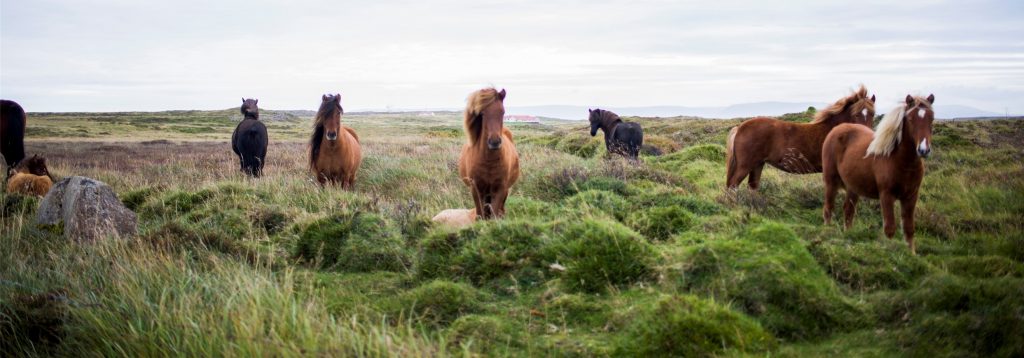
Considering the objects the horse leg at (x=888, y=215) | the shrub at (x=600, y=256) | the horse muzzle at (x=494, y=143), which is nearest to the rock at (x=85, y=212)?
the horse muzzle at (x=494, y=143)

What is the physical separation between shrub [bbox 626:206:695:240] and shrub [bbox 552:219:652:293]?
1161mm

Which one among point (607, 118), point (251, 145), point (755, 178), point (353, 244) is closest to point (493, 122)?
point (353, 244)

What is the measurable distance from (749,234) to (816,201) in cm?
485

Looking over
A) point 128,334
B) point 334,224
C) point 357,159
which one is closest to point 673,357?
point 128,334

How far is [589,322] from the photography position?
14.4 ft

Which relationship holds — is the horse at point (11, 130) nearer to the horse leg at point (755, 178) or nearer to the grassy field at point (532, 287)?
the grassy field at point (532, 287)

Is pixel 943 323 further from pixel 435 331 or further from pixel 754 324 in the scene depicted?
pixel 435 331

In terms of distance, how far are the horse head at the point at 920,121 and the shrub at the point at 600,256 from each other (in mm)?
3327

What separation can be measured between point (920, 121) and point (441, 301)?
5.36 metres

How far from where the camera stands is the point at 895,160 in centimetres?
674

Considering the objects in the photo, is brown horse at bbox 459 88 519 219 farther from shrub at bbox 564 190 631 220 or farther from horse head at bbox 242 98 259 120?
horse head at bbox 242 98 259 120

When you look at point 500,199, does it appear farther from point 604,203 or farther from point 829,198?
point 829,198

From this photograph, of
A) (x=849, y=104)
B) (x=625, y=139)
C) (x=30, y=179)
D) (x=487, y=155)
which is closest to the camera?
(x=487, y=155)

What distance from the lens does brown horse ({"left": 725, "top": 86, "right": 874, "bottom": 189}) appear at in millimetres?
10328
